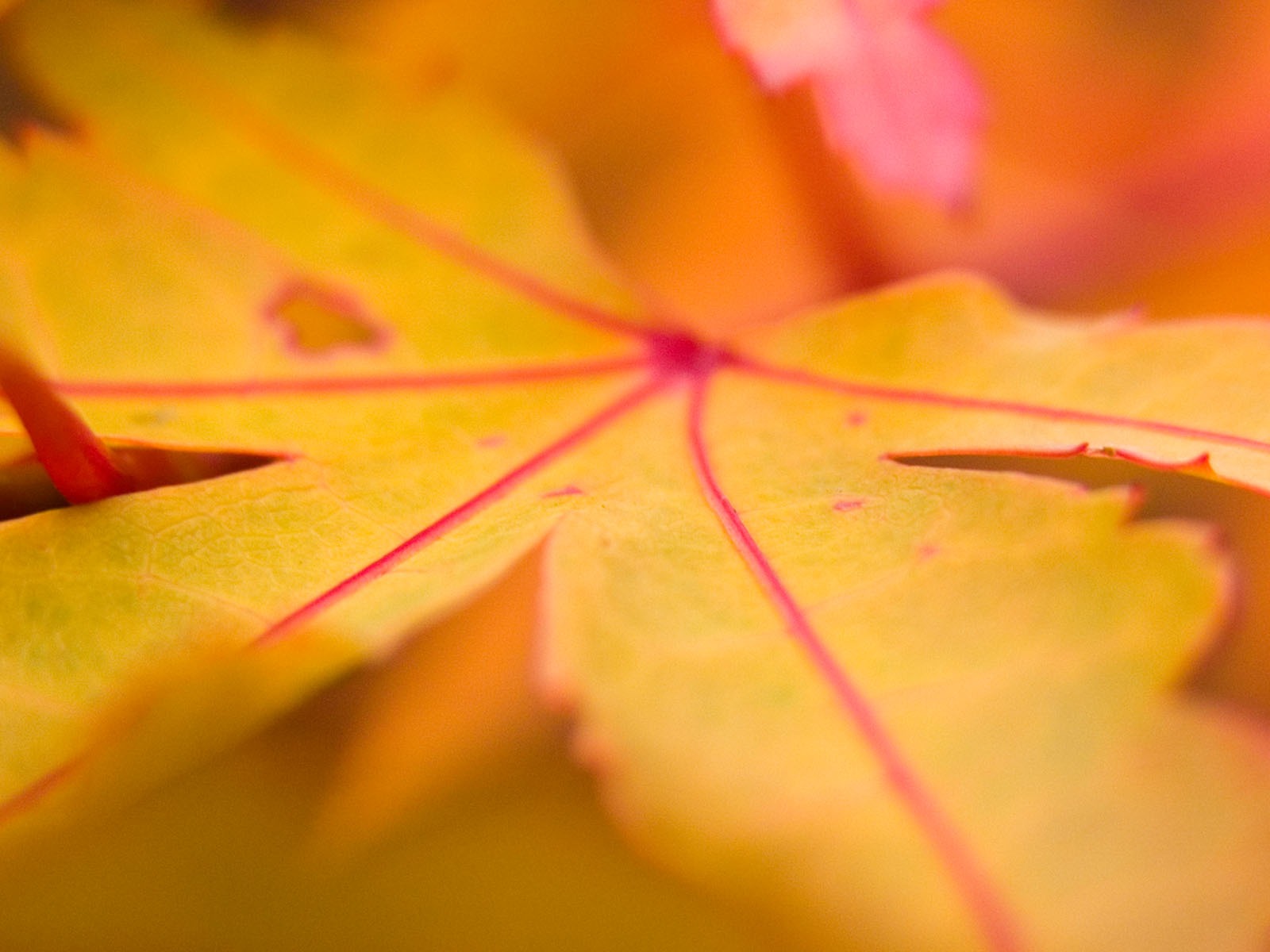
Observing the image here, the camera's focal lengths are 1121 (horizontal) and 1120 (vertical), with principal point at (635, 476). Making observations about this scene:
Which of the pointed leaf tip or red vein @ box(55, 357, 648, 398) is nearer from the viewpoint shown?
the pointed leaf tip

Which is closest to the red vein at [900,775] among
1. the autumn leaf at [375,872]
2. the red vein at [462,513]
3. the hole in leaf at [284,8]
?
the red vein at [462,513]

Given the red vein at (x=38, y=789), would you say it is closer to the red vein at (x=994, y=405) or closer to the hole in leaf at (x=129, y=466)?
the hole in leaf at (x=129, y=466)

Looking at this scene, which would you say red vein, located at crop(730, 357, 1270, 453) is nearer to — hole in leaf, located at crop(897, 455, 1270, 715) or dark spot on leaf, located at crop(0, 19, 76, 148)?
hole in leaf, located at crop(897, 455, 1270, 715)

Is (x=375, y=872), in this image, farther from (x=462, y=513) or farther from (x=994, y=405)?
(x=994, y=405)

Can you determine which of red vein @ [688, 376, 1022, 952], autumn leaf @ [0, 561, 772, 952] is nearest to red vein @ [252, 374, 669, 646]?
red vein @ [688, 376, 1022, 952]

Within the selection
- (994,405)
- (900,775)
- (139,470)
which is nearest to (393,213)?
(139,470)

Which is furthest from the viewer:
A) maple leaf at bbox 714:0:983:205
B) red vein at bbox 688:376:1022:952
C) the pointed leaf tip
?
maple leaf at bbox 714:0:983:205
